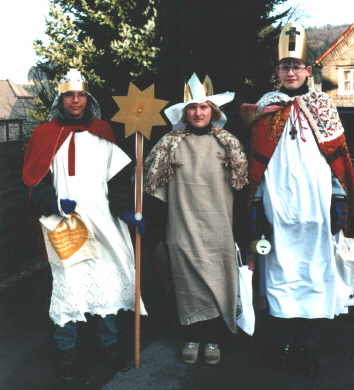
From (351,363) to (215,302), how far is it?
3.46ft

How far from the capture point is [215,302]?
3637 mm

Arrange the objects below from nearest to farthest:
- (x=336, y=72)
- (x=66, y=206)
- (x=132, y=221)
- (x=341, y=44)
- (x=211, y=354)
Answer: (x=66, y=206)
(x=132, y=221)
(x=211, y=354)
(x=341, y=44)
(x=336, y=72)

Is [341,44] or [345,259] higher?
[341,44]

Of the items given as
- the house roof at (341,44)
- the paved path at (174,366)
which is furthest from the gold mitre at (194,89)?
the house roof at (341,44)

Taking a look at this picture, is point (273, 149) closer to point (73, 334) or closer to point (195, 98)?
point (195, 98)

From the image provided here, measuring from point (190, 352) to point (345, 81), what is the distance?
2343 cm

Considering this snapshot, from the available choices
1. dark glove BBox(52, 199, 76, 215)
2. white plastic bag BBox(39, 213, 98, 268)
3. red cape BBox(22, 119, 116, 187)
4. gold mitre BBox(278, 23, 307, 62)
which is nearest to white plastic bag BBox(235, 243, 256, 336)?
white plastic bag BBox(39, 213, 98, 268)

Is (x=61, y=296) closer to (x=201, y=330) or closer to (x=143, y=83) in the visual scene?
(x=201, y=330)

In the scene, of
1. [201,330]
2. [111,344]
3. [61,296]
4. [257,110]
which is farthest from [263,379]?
[257,110]

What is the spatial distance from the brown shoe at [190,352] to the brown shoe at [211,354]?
0.24ft

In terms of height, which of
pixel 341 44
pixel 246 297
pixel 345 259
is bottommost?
pixel 246 297

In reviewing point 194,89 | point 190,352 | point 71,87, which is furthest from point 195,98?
point 190,352

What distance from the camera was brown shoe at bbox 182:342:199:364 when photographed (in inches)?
144

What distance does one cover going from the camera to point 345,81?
80.9ft
